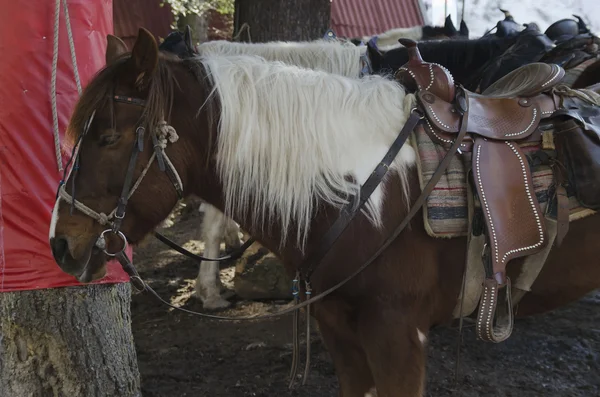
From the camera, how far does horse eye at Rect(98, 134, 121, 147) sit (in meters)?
1.85

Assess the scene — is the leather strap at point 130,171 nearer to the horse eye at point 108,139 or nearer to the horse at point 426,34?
the horse eye at point 108,139

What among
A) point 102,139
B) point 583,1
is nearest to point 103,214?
point 102,139

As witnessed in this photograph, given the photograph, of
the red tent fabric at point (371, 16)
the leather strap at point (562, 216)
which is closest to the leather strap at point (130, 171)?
the leather strap at point (562, 216)

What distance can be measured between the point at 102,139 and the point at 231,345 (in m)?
2.72

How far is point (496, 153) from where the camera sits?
1969mm

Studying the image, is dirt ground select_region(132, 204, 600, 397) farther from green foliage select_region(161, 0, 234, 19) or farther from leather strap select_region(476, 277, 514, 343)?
green foliage select_region(161, 0, 234, 19)

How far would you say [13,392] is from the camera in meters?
2.58

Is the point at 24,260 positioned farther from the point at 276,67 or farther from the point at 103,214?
the point at 276,67

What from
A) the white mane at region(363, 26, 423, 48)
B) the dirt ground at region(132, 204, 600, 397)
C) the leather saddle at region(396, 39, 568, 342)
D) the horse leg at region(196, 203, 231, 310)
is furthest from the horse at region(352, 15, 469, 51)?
the leather saddle at region(396, 39, 568, 342)

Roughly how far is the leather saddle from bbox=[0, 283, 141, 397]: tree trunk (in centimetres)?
178

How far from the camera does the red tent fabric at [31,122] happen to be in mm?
2297

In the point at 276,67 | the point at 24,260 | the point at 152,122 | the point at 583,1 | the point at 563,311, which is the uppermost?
the point at 583,1

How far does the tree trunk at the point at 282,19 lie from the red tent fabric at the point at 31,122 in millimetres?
2923

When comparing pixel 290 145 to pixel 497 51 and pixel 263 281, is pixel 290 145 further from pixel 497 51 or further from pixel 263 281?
pixel 263 281
